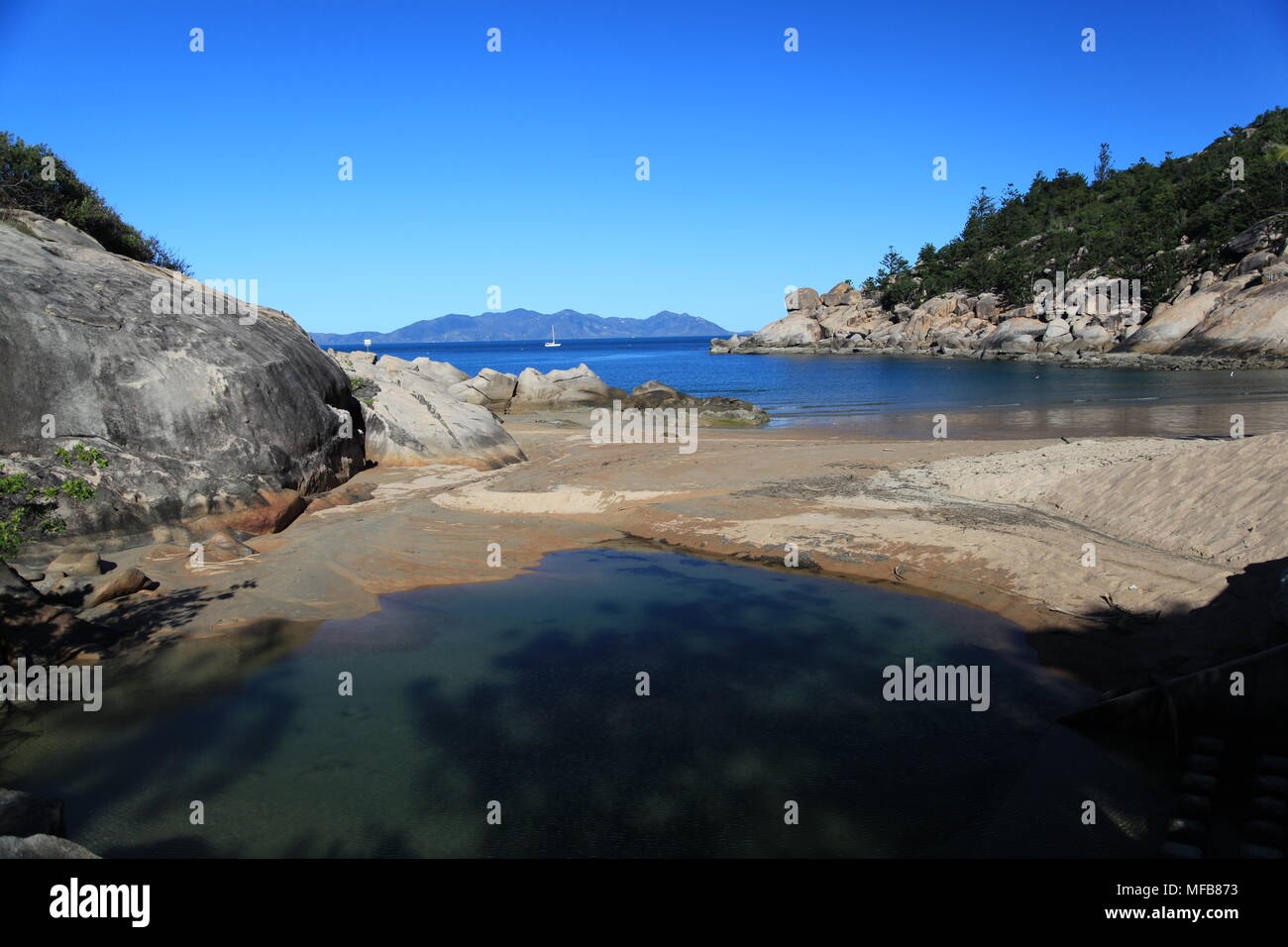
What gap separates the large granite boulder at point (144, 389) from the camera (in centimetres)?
1167

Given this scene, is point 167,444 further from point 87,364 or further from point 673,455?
point 673,455

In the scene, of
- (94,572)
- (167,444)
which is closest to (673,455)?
(167,444)

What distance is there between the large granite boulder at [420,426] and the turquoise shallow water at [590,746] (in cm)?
932

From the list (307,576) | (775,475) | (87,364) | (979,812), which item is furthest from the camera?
(775,475)

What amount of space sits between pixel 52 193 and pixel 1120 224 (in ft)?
295

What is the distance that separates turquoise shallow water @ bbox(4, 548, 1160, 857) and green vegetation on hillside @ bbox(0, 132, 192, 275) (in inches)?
577

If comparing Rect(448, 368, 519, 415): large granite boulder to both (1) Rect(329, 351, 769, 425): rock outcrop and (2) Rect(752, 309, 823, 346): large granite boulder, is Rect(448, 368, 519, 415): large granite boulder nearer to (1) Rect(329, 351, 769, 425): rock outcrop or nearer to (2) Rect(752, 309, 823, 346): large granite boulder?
(1) Rect(329, 351, 769, 425): rock outcrop

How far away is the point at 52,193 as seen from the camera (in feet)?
60.0

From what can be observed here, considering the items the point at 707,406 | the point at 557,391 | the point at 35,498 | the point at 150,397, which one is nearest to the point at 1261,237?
the point at 707,406

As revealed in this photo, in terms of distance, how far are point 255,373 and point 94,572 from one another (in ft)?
17.5

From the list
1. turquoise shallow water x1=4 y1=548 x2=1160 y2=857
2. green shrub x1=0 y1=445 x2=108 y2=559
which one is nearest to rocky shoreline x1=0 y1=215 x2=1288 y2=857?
green shrub x1=0 y1=445 x2=108 y2=559

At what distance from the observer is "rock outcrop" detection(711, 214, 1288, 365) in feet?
161

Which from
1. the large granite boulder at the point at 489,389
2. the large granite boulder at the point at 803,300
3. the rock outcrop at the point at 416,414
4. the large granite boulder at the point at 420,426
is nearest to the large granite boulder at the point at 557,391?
the large granite boulder at the point at 489,389
